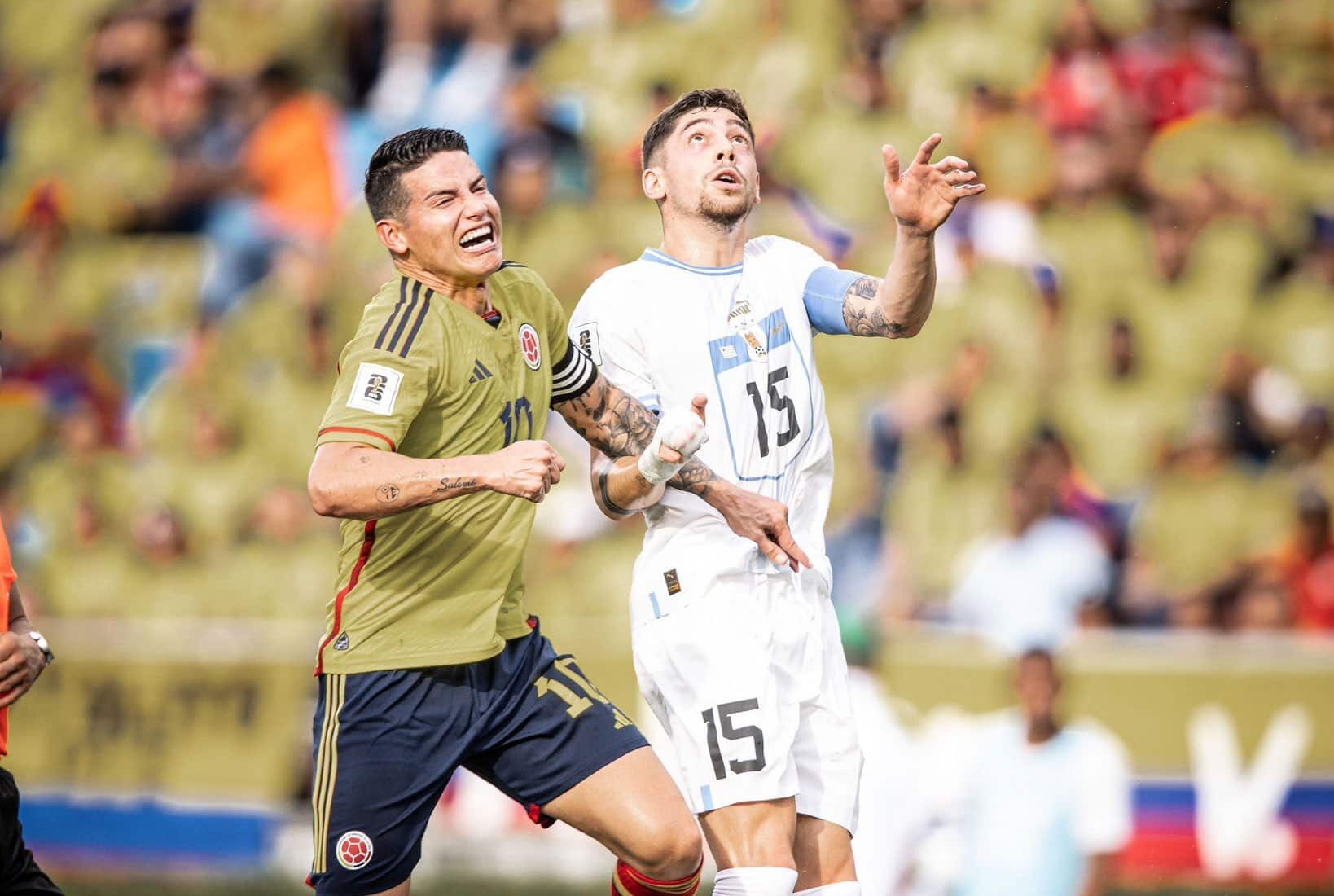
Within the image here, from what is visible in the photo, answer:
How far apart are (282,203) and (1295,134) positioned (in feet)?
26.2

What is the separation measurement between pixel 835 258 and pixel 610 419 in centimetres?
692

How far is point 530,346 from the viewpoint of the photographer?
5574 millimetres

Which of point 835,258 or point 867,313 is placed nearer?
point 867,313

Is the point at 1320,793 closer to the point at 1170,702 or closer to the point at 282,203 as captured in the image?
the point at 1170,702

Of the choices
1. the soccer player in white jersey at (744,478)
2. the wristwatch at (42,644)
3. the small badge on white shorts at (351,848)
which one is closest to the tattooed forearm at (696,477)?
the soccer player in white jersey at (744,478)

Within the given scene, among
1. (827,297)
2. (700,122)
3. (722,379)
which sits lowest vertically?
(722,379)

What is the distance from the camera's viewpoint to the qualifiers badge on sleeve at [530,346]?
554 centimetres

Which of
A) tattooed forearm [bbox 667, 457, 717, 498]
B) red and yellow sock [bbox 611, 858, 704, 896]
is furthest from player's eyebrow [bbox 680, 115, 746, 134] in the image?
red and yellow sock [bbox 611, 858, 704, 896]

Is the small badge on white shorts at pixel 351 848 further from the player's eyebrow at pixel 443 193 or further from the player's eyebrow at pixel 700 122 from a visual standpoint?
the player's eyebrow at pixel 700 122

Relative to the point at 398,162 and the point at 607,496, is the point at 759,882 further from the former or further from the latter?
the point at 398,162

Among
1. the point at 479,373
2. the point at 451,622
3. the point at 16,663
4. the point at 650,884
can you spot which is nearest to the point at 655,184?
the point at 479,373

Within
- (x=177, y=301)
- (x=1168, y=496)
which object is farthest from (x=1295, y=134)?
(x=177, y=301)

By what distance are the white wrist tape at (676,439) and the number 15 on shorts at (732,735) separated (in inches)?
32.2

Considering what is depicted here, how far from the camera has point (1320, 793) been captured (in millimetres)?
9469
